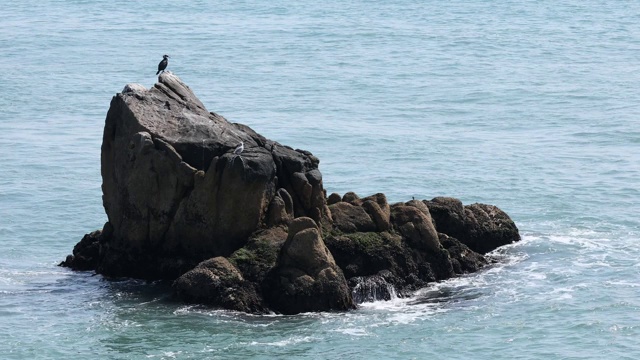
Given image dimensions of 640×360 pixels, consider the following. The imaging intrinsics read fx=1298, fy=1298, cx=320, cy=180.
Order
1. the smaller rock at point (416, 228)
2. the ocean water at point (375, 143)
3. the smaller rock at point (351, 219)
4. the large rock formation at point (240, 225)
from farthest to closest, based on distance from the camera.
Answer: the smaller rock at point (416, 228), the smaller rock at point (351, 219), the large rock formation at point (240, 225), the ocean water at point (375, 143)

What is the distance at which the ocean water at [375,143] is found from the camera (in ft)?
110

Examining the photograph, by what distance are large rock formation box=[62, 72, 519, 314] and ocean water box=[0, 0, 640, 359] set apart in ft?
2.35

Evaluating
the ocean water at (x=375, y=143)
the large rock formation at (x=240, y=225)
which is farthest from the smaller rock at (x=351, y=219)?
the ocean water at (x=375, y=143)

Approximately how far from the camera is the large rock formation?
34.5 m

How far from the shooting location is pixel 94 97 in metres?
72.9

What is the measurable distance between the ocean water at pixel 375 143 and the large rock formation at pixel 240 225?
0.72 meters

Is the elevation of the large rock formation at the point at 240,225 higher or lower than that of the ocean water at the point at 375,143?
higher

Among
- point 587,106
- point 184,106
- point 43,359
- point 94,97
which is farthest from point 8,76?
point 43,359

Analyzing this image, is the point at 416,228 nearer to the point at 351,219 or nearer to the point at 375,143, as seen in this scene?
the point at 351,219

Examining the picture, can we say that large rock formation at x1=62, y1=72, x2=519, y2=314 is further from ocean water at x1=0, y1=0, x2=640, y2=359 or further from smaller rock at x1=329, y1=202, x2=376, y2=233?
ocean water at x1=0, y1=0, x2=640, y2=359

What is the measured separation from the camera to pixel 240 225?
118 ft

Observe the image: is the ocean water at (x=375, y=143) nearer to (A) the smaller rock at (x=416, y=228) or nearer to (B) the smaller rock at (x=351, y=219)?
(A) the smaller rock at (x=416, y=228)

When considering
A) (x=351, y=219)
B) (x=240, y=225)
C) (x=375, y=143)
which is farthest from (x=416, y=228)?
(x=375, y=143)

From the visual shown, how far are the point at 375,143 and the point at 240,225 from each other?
25.0 meters
